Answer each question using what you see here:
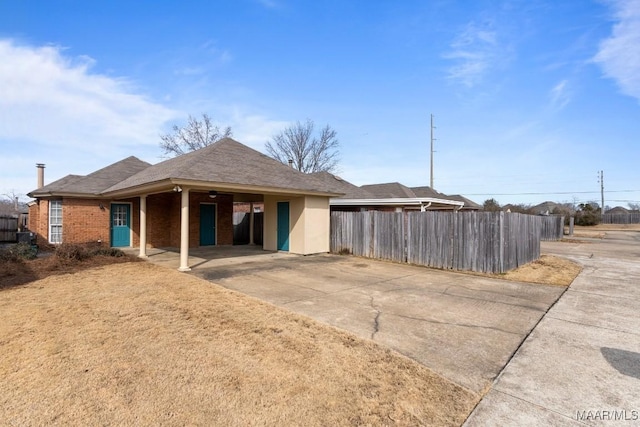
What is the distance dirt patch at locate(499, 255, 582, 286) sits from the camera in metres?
8.46

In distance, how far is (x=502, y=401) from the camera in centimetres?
285

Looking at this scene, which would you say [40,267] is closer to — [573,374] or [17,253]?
[17,253]

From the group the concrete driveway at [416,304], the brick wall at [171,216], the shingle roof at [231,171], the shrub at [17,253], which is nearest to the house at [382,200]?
the shingle roof at [231,171]

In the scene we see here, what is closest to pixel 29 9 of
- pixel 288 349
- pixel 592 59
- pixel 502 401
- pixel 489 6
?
pixel 288 349

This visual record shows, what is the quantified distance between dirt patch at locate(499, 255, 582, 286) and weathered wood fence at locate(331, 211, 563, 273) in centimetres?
27

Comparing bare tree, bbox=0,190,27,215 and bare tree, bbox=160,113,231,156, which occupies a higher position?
bare tree, bbox=160,113,231,156

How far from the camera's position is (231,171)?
10.9m

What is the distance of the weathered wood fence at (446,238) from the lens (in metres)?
9.15

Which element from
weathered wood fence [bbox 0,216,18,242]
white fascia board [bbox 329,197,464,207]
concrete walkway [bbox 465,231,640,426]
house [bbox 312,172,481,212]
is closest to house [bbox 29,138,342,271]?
weathered wood fence [bbox 0,216,18,242]

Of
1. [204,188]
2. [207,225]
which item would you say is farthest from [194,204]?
[204,188]

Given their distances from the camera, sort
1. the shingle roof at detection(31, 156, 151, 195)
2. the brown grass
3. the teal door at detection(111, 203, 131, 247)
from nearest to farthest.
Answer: the brown grass → the shingle roof at detection(31, 156, 151, 195) → the teal door at detection(111, 203, 131, 247)

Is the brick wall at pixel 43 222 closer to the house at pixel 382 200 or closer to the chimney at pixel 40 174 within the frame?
the chimney at pixel 40 174

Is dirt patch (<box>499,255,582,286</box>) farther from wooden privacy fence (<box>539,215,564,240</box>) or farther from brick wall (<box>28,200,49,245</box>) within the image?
brick wall (<box>28,200,49,245</box>)

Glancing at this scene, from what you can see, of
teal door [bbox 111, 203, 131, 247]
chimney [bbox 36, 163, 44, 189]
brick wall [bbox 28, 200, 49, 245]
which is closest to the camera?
brick wall [bbox 28, 200, 49, 245]
